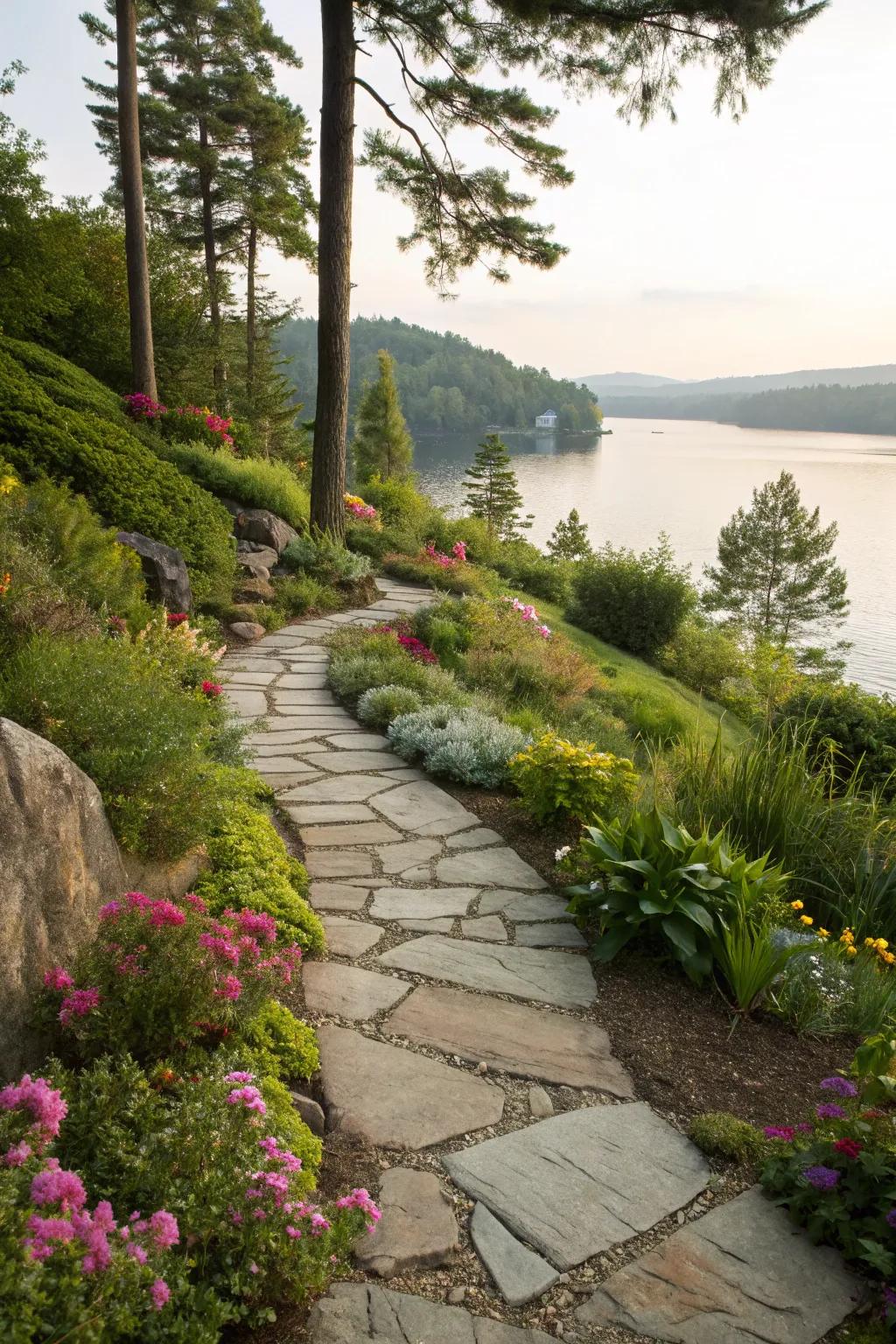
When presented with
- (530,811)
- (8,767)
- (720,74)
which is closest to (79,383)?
(720,74)

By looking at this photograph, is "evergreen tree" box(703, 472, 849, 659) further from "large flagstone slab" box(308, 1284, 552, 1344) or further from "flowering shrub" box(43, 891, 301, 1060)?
"large flagstone slab" box(308, 1284, 552, 1344)

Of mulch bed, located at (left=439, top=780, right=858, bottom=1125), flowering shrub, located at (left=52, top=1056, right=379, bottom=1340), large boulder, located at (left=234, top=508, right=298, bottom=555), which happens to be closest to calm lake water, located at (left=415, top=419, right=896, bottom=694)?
large boulder, located at (left=234, top=508, right=298, bottom=555)

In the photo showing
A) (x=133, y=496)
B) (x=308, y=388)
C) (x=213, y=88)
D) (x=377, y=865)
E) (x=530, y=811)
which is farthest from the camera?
(x=308, y=388)

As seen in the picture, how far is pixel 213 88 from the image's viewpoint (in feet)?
59.4

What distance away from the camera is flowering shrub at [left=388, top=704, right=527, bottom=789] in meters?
4.64

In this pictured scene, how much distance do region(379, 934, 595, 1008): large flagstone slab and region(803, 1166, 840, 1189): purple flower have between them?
36.5 inches

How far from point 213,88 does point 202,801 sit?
20.4m

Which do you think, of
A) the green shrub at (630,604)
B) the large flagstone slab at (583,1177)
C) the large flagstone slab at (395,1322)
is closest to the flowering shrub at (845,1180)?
the large flagstone slab at (583,1177)

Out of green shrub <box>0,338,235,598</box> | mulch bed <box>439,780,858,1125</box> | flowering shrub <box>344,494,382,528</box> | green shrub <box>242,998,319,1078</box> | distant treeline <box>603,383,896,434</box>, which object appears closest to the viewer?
green shrub <box>242,998,319,1078</box>

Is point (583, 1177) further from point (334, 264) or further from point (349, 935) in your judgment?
point (334, 264)

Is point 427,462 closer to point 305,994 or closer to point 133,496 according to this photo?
point 133,496

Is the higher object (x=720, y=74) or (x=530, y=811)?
(x=720, y=74)

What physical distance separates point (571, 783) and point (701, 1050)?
5.24 ft

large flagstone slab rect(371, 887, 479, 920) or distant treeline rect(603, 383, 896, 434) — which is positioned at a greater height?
distant treeline rect(603, 383, 896, 434)
